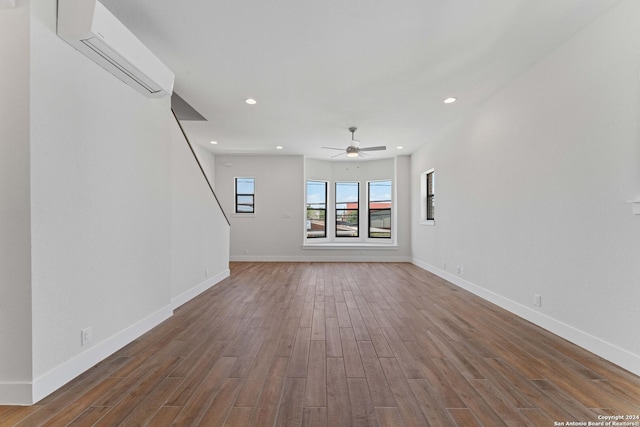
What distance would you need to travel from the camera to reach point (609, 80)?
221 centimetres

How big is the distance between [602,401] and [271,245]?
635 cm

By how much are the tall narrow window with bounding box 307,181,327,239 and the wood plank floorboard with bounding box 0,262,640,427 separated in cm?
484

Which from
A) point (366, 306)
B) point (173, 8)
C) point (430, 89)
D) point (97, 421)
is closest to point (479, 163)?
point (430, 89)

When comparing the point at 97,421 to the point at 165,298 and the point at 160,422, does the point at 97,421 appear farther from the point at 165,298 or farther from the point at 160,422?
the point at 165,298

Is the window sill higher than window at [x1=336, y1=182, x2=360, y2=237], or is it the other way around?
window at [x1=336, y1=182, x2=360, y2=237]

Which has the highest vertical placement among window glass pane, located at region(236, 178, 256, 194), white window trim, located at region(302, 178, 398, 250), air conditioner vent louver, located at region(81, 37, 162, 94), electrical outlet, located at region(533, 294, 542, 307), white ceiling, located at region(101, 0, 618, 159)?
white ceiling, located at region(101, 0, 618, 159)

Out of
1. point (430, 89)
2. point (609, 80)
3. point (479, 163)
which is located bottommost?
point (479, 163)

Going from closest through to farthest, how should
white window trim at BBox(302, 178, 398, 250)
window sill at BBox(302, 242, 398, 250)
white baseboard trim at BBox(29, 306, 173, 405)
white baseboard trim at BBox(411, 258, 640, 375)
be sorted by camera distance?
white baseboard trim at BBox(29, 306, 173, 405), white baseboard trim at BBox(411, 258, 640, 375), window sill at BBox(302, 242, 398, 250), white window trim at BBox(302, 178, 398, 250)

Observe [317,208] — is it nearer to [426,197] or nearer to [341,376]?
[426,197]

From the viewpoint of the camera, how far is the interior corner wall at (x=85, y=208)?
1678mm

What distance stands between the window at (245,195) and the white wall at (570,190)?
17.3ft

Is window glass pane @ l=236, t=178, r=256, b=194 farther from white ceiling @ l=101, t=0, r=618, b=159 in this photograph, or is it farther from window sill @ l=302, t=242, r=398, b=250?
white ceiling @ l=101, t=0, r=618, b=159

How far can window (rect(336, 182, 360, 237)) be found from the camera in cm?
823

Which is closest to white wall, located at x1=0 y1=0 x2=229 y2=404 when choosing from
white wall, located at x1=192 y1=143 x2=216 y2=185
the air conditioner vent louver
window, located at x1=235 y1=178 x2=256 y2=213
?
the air conditioner vent louver
